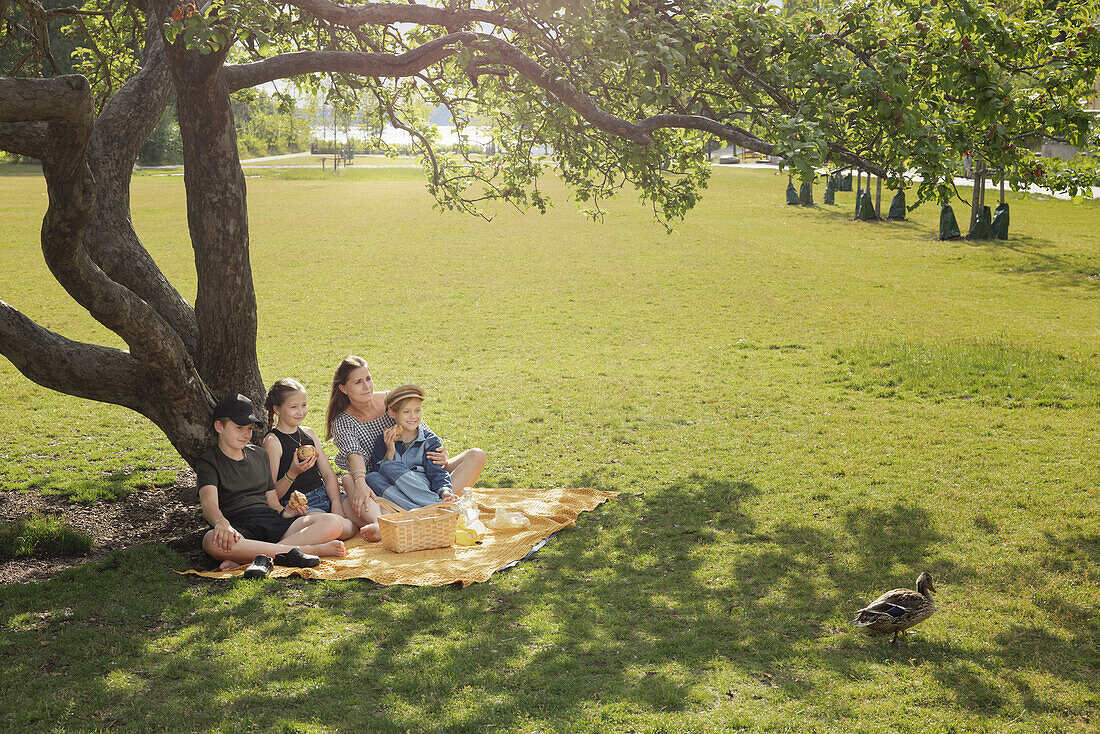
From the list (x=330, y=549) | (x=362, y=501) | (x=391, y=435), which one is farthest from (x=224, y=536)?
(x=391, y=435)

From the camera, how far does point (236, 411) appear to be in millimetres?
6562

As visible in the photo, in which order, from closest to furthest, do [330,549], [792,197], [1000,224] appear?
[330,549]
[1000,224]
[792,197]

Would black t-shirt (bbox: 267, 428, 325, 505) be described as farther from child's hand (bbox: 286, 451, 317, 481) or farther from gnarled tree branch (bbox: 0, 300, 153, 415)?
gnarled tree branch (bbox: 0, 300, 153, 415)

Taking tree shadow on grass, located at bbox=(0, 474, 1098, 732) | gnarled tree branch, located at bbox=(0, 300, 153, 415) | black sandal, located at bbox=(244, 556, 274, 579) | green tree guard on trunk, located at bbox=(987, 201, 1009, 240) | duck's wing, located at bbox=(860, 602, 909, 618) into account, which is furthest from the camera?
green tree guard on trunk, located at bbox=(987, 201, 1009, 240)

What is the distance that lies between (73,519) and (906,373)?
9.80 m

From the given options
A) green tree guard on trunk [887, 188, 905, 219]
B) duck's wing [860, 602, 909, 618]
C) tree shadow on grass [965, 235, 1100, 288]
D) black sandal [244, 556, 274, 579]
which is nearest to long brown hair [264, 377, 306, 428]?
black sandal [244, 556, 274, 579]

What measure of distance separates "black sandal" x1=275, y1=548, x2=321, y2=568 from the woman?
0.75 metres

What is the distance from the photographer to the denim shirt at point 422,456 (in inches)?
291

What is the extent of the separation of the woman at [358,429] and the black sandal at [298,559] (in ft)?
2.47

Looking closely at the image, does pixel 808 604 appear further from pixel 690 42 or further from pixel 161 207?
pixel 161 207

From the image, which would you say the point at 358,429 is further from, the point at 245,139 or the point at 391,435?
the point at 245,139

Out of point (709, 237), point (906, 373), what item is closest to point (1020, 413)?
point (906, 373)

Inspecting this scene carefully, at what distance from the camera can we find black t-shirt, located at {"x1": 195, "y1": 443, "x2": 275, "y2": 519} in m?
6.54

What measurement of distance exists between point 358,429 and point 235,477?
3.58ft
